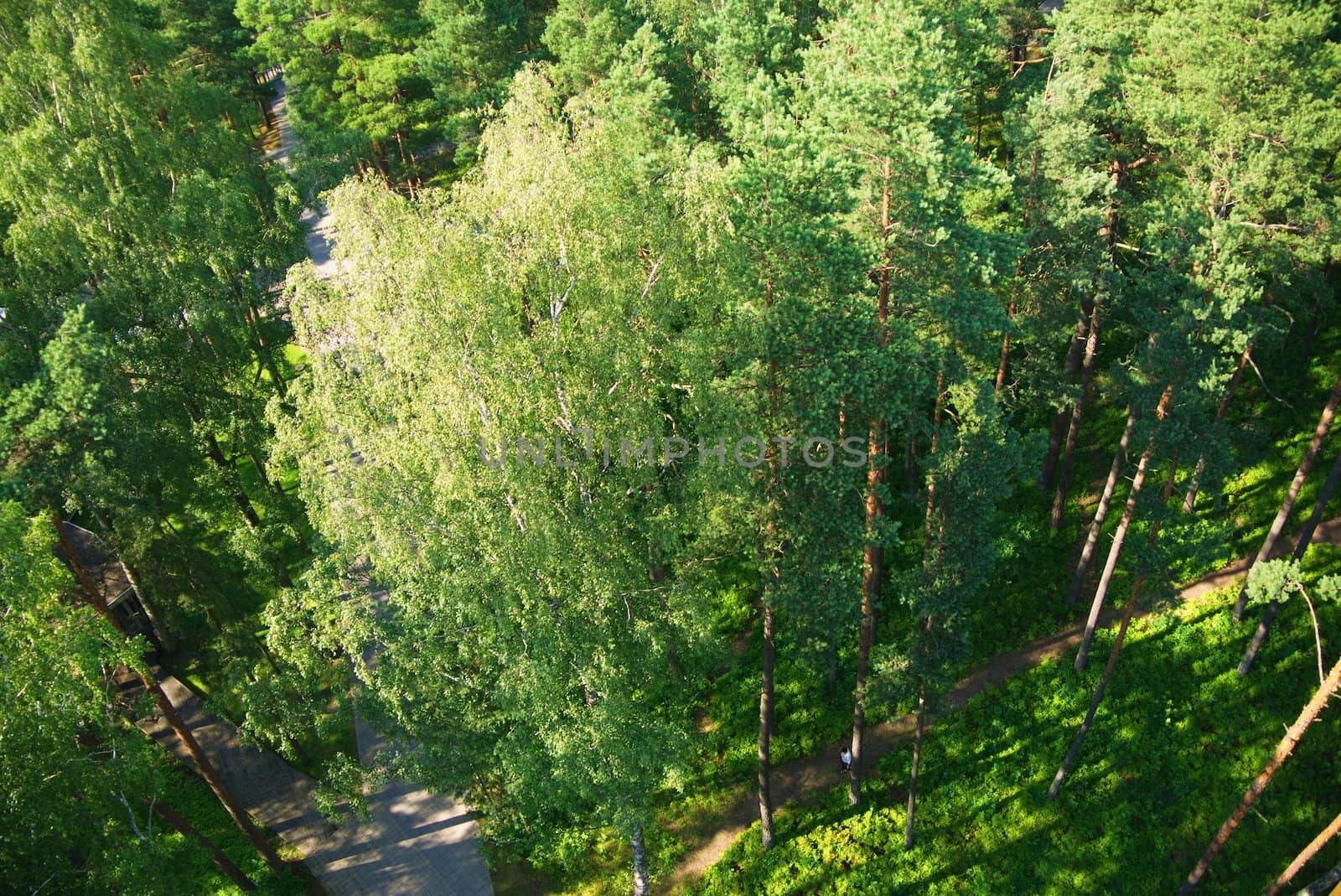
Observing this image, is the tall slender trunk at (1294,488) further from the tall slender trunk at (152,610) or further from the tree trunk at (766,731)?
the tall slender trunk at (152,610)

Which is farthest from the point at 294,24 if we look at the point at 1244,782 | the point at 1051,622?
the point at 1244,782

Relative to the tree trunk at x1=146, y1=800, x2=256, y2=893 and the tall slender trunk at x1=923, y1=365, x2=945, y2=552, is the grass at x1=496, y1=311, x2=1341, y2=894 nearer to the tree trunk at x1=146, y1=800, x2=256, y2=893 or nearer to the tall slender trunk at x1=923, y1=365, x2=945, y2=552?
the tall slender trunk at x1=923, y1=365, x2=945, y2=552

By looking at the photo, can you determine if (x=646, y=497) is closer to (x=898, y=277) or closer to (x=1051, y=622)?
(x=898, y=277)

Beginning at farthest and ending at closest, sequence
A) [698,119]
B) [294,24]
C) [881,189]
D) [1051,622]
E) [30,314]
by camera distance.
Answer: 1. [294,24]
2. [698,119]
3. [1051,622]
4. [30,314]
5. [881,189]

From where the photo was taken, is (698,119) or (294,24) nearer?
(698,119)

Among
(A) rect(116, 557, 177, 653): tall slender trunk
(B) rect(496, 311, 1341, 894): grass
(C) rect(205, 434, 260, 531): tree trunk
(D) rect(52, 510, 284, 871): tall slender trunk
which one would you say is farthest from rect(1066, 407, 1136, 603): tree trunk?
(A) rect(116, 557, 177, 653): tall slender trunk

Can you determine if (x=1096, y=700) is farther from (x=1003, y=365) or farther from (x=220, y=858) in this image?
(x=220, y=858)

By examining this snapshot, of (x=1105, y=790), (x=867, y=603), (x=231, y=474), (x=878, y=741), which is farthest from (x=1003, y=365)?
(x=231, y=474)

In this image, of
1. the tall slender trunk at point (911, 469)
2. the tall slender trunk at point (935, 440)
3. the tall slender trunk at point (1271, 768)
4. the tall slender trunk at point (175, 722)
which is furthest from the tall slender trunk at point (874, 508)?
the tall slender trunk at point (175, 722)
